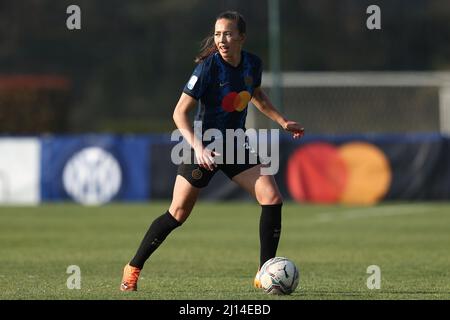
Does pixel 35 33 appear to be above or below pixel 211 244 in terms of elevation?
above

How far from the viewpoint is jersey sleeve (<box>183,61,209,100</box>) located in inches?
336

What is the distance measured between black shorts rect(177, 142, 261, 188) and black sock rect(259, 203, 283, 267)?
13.9 inches

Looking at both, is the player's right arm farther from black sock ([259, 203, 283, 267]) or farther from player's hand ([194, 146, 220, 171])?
black sock ([259, 203, 283, 267])

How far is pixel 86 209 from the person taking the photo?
839 inches

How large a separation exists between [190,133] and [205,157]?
0.24m

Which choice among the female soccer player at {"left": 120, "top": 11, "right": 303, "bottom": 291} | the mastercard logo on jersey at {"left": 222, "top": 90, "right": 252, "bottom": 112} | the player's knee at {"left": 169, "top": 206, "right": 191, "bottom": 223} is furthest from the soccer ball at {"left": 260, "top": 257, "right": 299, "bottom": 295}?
the mastercard logo on jersey at {"left": 222, "top": 90, "right": 252, "bottom": 112}

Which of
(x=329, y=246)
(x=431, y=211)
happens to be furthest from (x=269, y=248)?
(x=431, y=211)

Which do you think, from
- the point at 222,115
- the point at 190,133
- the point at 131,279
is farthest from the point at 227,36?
the point at 131,279

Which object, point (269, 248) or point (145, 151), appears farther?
point (145, 151)

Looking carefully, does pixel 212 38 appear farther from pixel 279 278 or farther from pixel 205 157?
pixel 279 278

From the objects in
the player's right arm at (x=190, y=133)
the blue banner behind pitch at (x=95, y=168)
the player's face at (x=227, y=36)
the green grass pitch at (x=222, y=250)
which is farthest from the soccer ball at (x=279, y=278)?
the blue banner behind pitch at (x=95, y=168)

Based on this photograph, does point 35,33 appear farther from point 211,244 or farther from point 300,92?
point 211,244

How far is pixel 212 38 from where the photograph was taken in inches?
348
